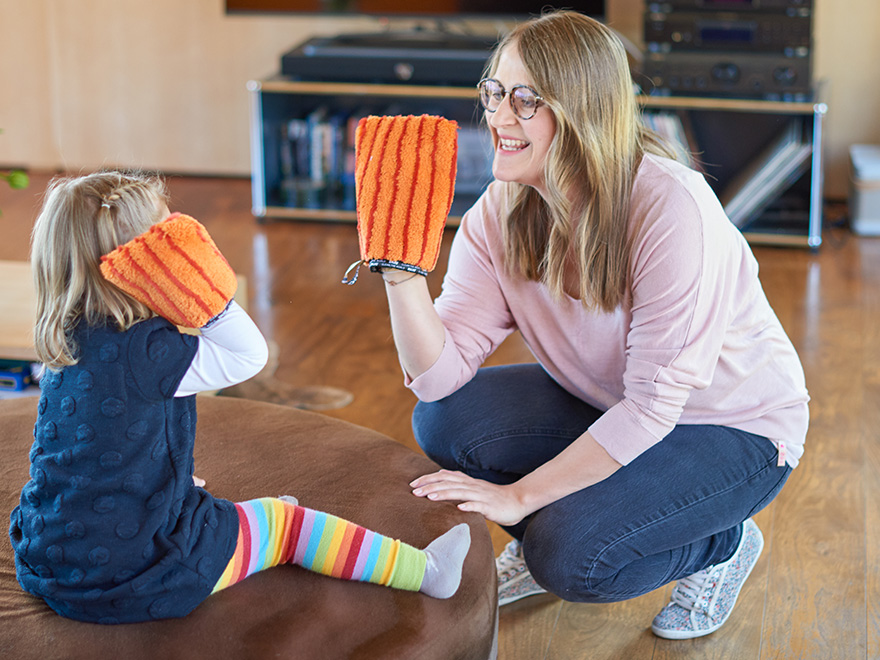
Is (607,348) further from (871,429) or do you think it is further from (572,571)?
(871,429)

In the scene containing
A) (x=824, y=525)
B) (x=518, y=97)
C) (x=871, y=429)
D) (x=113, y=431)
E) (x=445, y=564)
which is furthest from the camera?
(x=871, y=429)

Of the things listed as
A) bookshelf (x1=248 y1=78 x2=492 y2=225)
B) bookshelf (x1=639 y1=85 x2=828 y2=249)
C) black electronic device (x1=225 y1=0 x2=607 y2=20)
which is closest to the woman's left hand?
bookshelf (x1=639 y1=85 x2=828 y2=249)

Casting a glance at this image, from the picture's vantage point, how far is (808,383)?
2.19 metres

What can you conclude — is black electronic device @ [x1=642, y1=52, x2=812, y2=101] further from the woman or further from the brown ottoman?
the brown ottoman

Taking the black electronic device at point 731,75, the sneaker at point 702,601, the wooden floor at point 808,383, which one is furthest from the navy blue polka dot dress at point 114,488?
the black electronic device at point 731,75

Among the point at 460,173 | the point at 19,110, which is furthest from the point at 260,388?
the point at 19,110

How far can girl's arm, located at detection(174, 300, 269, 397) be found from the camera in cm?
102

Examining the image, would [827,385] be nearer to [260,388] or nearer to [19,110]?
[260,388]

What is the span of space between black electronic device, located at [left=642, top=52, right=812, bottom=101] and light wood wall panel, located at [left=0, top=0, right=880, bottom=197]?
601 mm

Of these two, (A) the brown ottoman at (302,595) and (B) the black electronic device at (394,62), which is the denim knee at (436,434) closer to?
(A) the brown ottoman at (302,595)

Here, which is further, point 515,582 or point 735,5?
point 735,5

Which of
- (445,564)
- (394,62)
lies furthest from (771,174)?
(445,564)

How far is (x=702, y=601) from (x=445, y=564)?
1.59ft

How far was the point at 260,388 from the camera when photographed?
2172 mm
